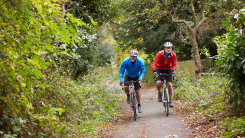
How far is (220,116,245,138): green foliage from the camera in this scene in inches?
168

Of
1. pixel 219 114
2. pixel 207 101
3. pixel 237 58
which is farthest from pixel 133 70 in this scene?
pixel 237 58

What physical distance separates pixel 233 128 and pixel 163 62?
Answer: 3764 millimetres

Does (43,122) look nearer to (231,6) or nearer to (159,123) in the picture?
(159,123)

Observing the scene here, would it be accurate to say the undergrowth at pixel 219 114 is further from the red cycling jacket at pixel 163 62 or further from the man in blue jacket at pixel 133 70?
the man in blue jacket at pixel 133 70

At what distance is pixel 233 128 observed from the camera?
4504 millimetres

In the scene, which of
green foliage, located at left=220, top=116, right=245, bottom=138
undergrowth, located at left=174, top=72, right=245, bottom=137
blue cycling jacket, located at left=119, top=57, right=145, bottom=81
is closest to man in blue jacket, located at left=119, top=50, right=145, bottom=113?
blue cycling jacket, located at left=119, top=57, right=145, bottom=81

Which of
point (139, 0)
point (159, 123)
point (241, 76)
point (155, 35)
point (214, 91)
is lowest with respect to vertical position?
→ point (159, 123)

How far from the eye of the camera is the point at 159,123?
22.3 feet

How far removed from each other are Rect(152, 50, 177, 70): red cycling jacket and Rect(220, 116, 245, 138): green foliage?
10.5 feet

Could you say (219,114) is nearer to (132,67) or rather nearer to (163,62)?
(163,62)

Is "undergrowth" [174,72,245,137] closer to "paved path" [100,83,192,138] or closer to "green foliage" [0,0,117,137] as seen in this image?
"paved path" [100,83,192,138]

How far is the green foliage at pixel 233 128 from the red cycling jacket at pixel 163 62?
3.19m

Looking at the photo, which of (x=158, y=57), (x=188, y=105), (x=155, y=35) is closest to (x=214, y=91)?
(x=188, y=105)

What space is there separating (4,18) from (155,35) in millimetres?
17449
